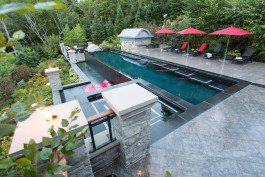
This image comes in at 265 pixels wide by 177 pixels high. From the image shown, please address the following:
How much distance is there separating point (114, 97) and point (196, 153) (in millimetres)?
2373

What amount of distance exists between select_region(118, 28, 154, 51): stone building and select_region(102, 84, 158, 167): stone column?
1472cm

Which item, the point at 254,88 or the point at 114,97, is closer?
the point at 114,97

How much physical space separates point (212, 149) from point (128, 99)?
2.51m

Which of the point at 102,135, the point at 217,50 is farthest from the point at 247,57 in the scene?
the point at 102,135

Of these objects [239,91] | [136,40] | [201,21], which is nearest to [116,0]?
[136,40]

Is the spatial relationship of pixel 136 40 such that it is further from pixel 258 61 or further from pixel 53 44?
pixel 258 61

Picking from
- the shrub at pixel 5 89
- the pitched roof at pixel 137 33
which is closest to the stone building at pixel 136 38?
the pitched roof at pixel 137 33

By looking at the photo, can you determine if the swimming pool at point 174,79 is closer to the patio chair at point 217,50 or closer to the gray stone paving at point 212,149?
the gray stone paving at point 212,149

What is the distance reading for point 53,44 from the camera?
57.9 feet

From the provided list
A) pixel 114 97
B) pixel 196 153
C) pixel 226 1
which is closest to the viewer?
pixel 114 97

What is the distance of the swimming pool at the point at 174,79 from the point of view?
Answer: 24.3 feet

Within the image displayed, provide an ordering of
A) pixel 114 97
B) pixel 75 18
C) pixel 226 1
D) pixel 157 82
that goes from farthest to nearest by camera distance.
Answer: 1. pixel 75 18
2. pixel 226 1
3. pixel 157 82
4. pixel 114 97

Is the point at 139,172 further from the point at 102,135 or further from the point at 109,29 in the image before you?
the point at 109,29

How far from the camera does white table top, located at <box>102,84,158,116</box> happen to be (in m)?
2.52
